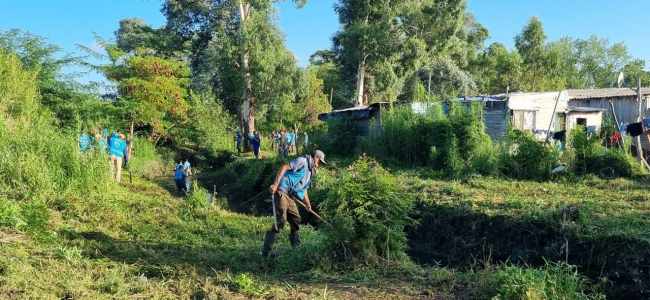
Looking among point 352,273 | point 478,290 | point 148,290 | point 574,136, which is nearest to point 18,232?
point 148,290

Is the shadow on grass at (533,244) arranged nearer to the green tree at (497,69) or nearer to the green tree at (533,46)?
the green tree at (533,46)

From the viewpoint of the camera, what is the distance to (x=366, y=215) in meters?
5.94

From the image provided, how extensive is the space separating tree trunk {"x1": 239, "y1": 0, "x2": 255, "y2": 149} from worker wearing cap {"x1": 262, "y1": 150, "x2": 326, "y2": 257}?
15.7 metres

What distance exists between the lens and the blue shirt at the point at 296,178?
21.5 feet

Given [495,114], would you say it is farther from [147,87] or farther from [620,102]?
[147,87]

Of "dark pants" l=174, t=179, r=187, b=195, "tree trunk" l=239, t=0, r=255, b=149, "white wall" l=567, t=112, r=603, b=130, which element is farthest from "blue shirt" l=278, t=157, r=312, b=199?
"white wall" l=567, t=112, r=603, b=130

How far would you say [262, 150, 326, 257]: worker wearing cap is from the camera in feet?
21.2

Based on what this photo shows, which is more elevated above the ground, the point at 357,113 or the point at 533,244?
the point at 357,113

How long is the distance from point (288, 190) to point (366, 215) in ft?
4.32

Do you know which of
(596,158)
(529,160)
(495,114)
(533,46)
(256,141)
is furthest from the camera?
(533,46)

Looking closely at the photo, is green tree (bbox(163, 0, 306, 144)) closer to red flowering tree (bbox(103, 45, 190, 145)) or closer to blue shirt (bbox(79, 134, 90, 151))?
red flowering tree (bbox(103, 45, 190, 145))

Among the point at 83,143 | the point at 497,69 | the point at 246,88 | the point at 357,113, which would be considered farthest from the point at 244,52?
the point at 497,69

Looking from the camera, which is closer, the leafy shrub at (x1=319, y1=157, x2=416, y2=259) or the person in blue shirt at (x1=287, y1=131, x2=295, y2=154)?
the leafy shrub at (x1=319, y1=157, x2=416, y2=259)

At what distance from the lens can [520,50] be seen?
1201 inches
